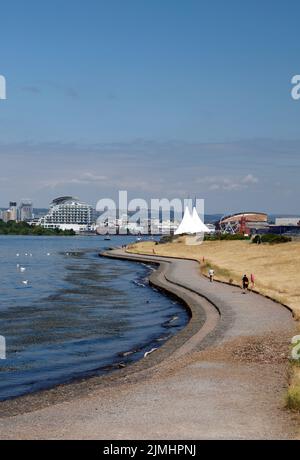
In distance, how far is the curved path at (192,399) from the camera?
11.3 metres

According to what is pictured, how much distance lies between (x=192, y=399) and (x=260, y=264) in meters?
47.1

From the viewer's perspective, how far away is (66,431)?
11.3m

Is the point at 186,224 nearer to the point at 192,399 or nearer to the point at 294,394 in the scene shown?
the point at 192,399

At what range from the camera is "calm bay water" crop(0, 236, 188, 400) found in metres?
19.4

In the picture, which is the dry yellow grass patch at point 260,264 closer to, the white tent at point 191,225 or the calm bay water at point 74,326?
the calm bay water at point 74,326

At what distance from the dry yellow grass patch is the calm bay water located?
16.6 ft

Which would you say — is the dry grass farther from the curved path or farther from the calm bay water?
the calm bay water

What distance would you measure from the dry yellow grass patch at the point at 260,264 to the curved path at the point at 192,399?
595 cm

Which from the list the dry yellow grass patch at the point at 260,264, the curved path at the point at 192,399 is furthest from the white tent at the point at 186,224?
the curved path at the point at 192,399

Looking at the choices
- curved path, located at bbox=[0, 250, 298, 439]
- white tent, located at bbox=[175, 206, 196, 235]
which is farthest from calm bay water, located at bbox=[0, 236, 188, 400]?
white tent, located at bbox=[175, 206, 196, 235]

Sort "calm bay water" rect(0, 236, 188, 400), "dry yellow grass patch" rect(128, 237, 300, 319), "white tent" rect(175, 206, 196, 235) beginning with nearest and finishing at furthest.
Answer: "calm bay water" rect(0, 236, 188, 400)
"dry yellow grass patch" rect(128, 237, 300, 319)
"white tent" rect(175, 206, 196, 235)
